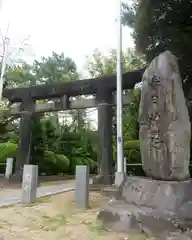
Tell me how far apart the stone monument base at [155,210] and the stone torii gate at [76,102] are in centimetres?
638

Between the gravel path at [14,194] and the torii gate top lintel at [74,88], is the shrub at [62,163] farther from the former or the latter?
the gravel path at [14,194]

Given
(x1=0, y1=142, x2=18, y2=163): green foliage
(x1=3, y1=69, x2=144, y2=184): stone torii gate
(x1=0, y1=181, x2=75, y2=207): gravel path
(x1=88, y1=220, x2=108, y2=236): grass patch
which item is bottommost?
(x1=88, y1=220, x2=108, y2=236): grass patch

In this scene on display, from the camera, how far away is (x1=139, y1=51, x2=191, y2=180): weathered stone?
5.35m

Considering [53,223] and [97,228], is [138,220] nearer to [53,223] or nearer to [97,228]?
[97,228]

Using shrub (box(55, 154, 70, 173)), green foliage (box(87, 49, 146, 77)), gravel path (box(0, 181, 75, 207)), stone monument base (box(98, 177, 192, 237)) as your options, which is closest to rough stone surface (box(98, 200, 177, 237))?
stone monument base (box(98, 177, 192, 237))

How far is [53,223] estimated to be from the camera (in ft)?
17.5

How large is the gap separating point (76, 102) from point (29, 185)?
6.70 m

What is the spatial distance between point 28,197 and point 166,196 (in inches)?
155

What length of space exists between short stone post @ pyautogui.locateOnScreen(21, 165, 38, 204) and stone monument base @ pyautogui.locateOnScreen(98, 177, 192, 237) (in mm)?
2802

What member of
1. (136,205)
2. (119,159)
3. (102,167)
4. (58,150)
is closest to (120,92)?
(119,159)

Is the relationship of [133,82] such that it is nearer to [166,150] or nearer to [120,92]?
[120,92]

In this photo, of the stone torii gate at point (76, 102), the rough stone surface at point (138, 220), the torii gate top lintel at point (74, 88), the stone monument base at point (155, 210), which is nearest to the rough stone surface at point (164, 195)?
the stone monument base at point (155, 210)

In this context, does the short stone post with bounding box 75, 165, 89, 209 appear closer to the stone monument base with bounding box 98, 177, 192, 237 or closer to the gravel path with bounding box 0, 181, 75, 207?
the stone monument base with bounding box 98, 177, 192, 237

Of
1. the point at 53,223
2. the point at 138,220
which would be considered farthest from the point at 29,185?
the point at 138,220
